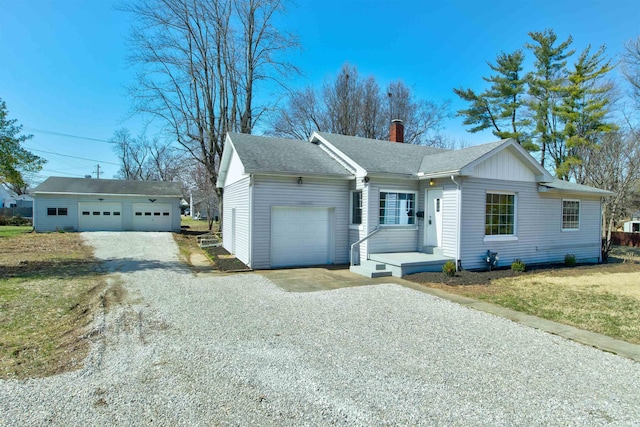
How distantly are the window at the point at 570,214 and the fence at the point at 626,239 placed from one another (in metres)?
13.5

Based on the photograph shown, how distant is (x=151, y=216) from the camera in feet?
82.0

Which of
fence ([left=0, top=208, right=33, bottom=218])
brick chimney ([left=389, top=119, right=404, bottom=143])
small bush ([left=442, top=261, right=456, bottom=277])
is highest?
brick chimney ([left=389, top=119, right=404, bottom=143])

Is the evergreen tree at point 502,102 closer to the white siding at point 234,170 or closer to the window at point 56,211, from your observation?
the white siding at point 234,170

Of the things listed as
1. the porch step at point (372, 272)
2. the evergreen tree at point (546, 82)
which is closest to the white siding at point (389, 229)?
the porch step at point (372, 272)

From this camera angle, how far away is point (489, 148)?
10789mm

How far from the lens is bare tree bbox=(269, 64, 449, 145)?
29.1 m

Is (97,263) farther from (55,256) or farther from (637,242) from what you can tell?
(637,242)

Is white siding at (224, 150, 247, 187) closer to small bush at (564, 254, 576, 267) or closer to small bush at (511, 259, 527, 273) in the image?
small bush at (511, 259, 527, 273)

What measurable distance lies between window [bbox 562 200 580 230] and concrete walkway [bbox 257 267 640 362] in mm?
8295

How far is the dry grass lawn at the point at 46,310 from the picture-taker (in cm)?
426

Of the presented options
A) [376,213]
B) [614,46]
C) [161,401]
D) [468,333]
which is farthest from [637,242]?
[161,401]

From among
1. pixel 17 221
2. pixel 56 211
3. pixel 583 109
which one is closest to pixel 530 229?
pixel 583 109

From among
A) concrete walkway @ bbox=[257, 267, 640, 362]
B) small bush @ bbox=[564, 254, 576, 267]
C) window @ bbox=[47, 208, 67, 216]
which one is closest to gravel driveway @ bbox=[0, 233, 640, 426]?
concrete walkway @ bbox=[257, 267, 640, 362]

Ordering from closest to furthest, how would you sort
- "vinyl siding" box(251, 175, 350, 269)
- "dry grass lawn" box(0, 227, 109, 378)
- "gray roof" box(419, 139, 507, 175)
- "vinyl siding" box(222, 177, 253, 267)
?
1. "dry grass lawn" box(0, 227, 109, 378)
2. "gray roof" box(419, 139, 507, 175)
3. "vinyl siding" box(251, 175, 350, 269)
4. "vinyl siding" box(222, 177, 253, 267)
